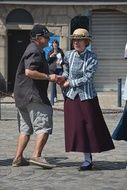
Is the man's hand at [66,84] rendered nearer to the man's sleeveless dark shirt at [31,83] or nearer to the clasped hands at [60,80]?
the clasped hands at [60,80]

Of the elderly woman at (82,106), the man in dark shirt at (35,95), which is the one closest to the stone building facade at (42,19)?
the man in dark shirt at (35,95)

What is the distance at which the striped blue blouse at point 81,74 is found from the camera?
860cm

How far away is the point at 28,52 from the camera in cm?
881

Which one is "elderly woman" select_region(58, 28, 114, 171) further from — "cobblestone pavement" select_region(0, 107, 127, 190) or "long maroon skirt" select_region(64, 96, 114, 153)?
"cobblestone pavement" select_region(0, 107, 127, 190)

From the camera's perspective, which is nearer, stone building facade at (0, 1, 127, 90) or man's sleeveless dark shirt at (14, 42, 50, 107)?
man's sleeveless dark shirt at (14, 42, 50, 107)

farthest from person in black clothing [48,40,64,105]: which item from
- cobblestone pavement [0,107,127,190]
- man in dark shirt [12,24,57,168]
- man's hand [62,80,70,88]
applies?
man's hand [62,80,70,88]

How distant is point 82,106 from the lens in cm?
870

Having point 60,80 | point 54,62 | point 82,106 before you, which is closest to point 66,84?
point 60,80

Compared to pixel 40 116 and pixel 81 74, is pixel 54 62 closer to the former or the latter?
pixel 40 116

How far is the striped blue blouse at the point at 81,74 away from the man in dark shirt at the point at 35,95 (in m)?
0.28

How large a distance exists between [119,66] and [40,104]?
55.0 ft

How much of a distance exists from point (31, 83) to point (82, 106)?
2.49 ft

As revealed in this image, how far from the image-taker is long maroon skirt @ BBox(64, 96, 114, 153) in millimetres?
8648

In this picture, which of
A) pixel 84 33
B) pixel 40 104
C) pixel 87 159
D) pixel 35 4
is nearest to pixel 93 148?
pixel 87 159
